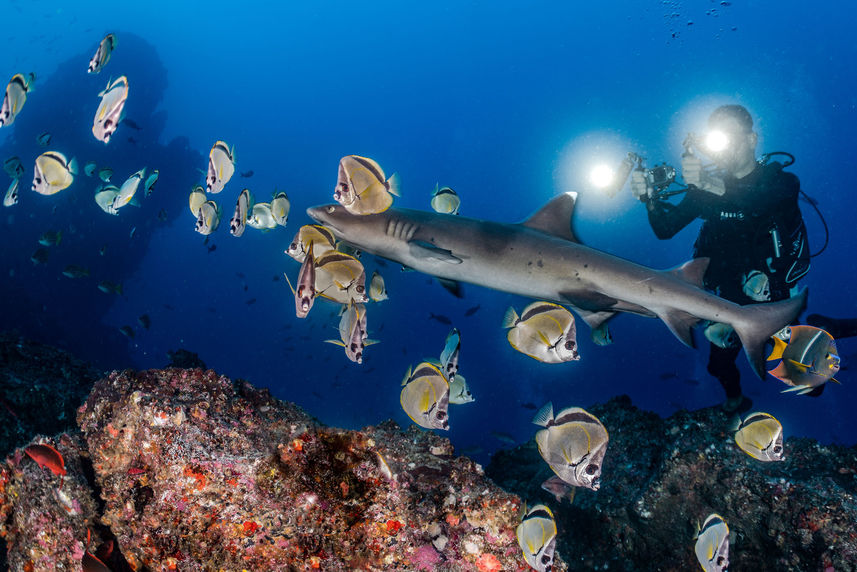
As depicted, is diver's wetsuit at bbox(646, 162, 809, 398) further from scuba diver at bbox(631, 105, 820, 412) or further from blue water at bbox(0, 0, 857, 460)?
blue water at bbox(0, 0, 857, 460)

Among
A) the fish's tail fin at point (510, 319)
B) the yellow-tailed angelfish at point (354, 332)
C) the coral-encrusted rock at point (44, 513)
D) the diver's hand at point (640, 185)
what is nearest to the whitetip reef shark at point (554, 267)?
the fish's tail fin at point (510, 319)

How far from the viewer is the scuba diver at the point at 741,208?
7586 mm

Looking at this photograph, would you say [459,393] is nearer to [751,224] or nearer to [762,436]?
[762,436]

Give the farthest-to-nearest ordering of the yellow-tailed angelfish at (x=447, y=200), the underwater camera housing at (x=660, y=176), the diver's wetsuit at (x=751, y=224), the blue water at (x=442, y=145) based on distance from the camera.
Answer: the blue water at (x=442, y=145), the diver's wetsuit at (x=751, y=224), the yellow-tailed angelfish at (x=447, y=200), the underwater camera housing at (x=660, y=176)

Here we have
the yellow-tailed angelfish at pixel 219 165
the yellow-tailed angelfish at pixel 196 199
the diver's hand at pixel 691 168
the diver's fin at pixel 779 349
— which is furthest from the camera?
the diver's hand at pixel 691 168

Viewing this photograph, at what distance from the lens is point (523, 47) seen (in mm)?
79250

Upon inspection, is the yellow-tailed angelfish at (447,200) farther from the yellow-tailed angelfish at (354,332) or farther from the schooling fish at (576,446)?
the schooling fish at (576,446)

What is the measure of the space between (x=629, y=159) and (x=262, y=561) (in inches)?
285

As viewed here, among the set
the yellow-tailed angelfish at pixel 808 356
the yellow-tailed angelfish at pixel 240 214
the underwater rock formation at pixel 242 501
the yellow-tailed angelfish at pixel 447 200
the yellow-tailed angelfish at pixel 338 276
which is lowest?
the underwater rock formation at pixel 242 501

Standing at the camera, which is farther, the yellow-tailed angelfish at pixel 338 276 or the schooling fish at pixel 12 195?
the schooling fish at pixel 12 195

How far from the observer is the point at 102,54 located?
629cm

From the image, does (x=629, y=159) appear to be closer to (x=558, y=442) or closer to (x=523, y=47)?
(x=558, y=442)

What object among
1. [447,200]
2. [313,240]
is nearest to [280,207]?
[313,240]

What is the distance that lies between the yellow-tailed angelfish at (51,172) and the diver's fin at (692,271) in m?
7.51
